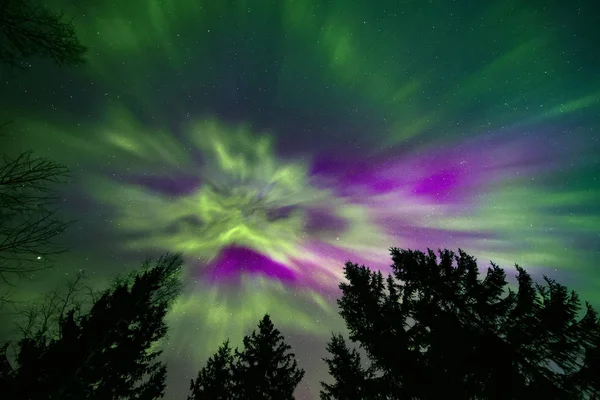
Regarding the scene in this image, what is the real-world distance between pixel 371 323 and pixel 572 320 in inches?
332

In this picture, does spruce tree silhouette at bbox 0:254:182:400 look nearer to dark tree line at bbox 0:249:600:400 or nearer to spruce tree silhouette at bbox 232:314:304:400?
dark tree line at bbox 0:249:600:400

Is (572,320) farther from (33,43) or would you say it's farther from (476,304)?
(33,43)

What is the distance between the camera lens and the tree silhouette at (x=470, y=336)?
955 cm

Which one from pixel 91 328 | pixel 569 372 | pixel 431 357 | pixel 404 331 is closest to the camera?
pixel 569 372

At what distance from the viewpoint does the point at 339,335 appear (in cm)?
1758

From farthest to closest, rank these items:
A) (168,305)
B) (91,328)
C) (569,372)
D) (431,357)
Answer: (168,305)
(91,328)
(431,357)
(569,372)

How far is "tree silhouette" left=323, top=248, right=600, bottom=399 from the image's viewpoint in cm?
→ 955

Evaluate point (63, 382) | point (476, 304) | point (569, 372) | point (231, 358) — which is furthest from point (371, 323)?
point (63, 382)

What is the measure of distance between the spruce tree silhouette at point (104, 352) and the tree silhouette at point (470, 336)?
13478 millimetres

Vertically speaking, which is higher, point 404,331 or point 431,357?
point 404,331

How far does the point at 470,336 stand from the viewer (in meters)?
10.9

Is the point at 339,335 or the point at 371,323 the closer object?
the point at 371,323

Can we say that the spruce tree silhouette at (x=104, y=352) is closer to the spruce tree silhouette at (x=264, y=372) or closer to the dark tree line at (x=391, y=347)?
the dark tree line at (x=391, y=347)

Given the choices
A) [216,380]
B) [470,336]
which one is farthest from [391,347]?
[216,380]
